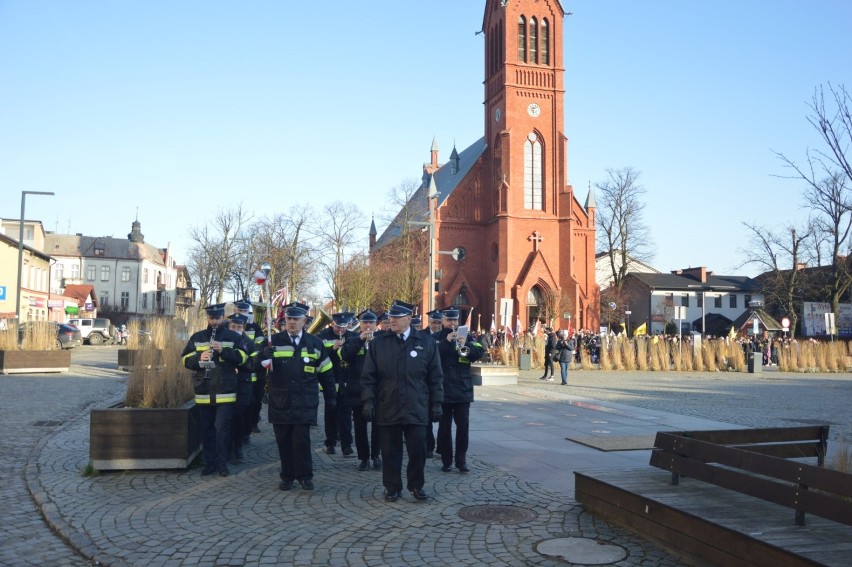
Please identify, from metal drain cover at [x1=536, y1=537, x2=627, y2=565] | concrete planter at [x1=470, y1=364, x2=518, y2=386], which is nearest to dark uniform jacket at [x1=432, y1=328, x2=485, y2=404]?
metal drain cover at [x1=536, y1=537, x2=627, y2=565]

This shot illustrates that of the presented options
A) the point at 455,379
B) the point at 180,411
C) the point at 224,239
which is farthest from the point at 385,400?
the point at 224,239

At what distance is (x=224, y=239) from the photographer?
50.1 metres

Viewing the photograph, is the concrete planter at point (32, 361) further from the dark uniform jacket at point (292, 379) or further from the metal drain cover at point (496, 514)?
the metal drain cover at point (496, 514)

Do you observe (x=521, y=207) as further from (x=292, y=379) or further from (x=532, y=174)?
(x=292, y=379)

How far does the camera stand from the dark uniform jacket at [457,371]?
8891mm

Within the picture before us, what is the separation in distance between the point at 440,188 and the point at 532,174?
13.0 m

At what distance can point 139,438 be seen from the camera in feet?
27.4

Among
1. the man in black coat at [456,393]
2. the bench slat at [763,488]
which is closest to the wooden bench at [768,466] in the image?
the bench slat at [763,488]

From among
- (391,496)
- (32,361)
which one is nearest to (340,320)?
(391,496)

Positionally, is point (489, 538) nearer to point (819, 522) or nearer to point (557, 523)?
point (557, 523)

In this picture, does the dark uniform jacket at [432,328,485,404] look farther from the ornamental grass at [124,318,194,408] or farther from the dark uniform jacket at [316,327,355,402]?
the ornamental grass at [124,318,194,408]

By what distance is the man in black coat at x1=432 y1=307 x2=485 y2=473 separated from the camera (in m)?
8.70

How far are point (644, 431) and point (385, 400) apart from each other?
6.26 meters

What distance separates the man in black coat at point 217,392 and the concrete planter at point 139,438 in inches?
10.7
